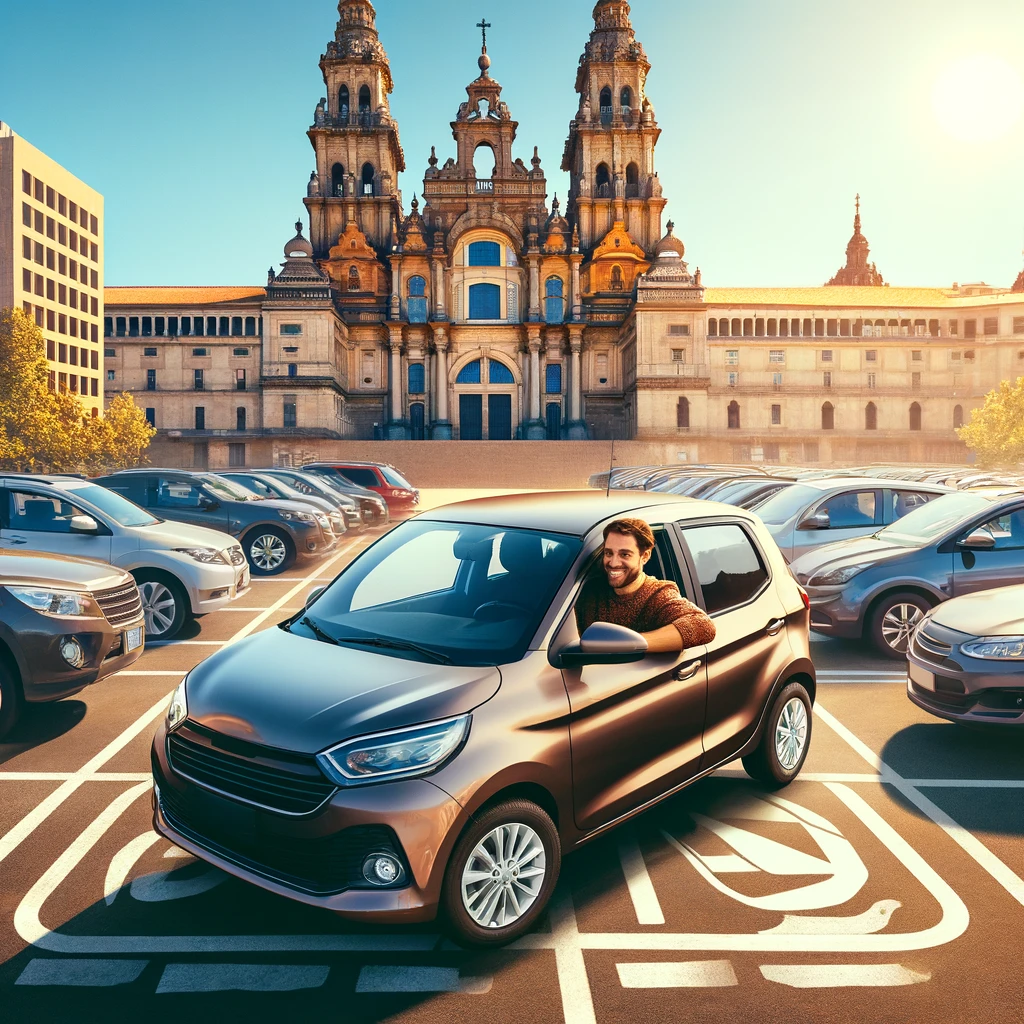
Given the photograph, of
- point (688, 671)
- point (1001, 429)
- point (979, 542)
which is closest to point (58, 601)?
point (688, 671)

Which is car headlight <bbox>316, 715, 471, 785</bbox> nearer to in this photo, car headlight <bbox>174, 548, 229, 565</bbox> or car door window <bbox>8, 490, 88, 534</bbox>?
car headlight <bbox>174, 548, 229, 565</bbox>

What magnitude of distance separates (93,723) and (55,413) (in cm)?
3981

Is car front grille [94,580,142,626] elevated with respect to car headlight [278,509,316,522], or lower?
lower

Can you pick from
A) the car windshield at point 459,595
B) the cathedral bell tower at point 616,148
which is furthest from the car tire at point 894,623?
the cathedral bell tower at point 616,148

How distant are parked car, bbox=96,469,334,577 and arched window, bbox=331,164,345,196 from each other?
56654 millimetres

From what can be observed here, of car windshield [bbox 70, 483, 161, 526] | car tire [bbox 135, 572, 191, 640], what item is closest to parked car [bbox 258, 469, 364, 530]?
car windshield [bbox 70, 483, 161, 526]

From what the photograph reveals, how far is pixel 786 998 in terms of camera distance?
317cm

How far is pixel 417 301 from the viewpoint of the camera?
208 ft

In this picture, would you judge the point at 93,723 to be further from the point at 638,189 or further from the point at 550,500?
the point at 638,189

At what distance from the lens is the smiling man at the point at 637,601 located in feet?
13.1

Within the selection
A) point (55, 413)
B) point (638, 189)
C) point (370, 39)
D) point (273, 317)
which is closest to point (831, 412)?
point (638, 189)

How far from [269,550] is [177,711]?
1078 centimetres

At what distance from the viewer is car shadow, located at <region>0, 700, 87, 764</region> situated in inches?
233

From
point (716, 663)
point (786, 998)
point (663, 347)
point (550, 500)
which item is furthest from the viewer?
point (663, 347)
